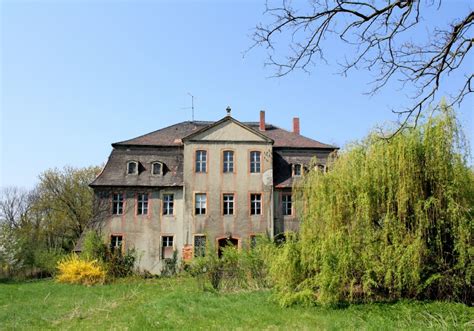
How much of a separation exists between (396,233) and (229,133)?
1662 cm

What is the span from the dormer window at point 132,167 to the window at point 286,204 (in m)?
9.24

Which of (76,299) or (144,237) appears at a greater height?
(144,237)

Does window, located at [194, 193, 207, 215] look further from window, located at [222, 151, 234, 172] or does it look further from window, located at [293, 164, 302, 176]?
window, located at [293, 164, 302, 176]

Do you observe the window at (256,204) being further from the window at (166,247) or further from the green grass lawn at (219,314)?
the green grass lawn at (219,314)

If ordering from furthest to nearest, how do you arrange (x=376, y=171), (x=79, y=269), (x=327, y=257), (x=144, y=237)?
(x=144, y=237), (x=79, y=269), (x=376, y=171), (x=327, y=257)

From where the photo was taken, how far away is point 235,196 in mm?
27406

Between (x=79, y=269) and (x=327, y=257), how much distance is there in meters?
14.5

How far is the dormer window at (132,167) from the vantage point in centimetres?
2790

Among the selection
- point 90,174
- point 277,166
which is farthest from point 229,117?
point 90,174

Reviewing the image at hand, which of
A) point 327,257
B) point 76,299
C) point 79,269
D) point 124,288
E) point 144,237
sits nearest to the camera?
point 327,257

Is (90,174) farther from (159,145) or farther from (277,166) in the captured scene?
(277,166)

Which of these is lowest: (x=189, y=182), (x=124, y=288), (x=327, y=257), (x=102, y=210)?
(x=124, y=288)

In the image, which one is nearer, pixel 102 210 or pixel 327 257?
pixel 327 257

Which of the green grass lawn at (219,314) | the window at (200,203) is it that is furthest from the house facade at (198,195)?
the green grass lawn at (219,314)
